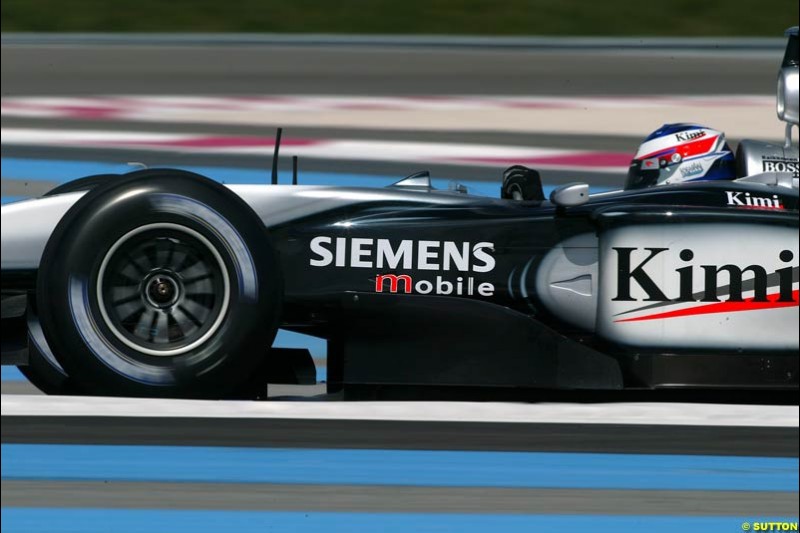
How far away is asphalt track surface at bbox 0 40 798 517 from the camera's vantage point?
3381 millimetres

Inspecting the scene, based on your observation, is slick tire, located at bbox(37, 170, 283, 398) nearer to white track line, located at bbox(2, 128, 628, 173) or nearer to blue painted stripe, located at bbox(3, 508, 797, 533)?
blue painted stripe, located at bbox(3, 508, 797, 533)

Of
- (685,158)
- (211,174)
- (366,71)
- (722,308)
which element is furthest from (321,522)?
(366,71)

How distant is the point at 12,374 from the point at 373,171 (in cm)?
367

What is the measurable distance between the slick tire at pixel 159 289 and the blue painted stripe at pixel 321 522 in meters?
0.52

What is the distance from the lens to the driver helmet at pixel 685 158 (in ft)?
14.5

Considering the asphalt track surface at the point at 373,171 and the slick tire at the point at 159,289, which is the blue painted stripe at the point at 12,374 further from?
the slick tire at the point at 159,289

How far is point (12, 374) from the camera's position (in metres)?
5.06

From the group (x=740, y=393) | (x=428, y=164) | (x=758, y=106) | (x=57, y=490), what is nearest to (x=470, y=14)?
(x=758, y=106)

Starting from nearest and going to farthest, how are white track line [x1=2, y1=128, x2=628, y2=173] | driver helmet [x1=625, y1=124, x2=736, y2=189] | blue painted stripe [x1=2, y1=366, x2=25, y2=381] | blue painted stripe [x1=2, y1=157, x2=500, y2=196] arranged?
driver helmet [x1=625, y1=124, x2=736, y2=189]
blue painted stripe [x1=2, y1=366, x2=25, y2=381]
blue painted stripe [x1=2, y1=157, x2=500, y2=196]
white track line [x1=2, y1=128, x2=628, y2=173]

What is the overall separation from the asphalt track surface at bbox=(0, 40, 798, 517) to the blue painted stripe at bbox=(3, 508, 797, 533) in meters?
0.03

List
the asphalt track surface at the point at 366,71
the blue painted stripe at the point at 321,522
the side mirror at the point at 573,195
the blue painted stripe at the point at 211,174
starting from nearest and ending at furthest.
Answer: the blue painted stripe at the point at 321,522 < the side mirror at the point at 573,195 < the blue painted stripe at the point at 211,174 < the asphalt track surface at the point at 366,71

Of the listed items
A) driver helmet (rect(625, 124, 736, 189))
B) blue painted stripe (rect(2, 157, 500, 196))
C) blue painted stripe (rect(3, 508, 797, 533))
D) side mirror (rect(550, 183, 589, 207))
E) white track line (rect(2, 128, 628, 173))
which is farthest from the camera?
white track line (rect(2, 128, 628, 173))

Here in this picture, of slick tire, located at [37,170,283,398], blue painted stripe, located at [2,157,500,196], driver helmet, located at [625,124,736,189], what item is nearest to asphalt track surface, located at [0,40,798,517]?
blue painted stripe, located at [2,157,500,196]

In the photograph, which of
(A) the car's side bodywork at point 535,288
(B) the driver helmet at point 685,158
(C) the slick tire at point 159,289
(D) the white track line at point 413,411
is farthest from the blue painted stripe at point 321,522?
(B) the driver helmet at point 685,158
